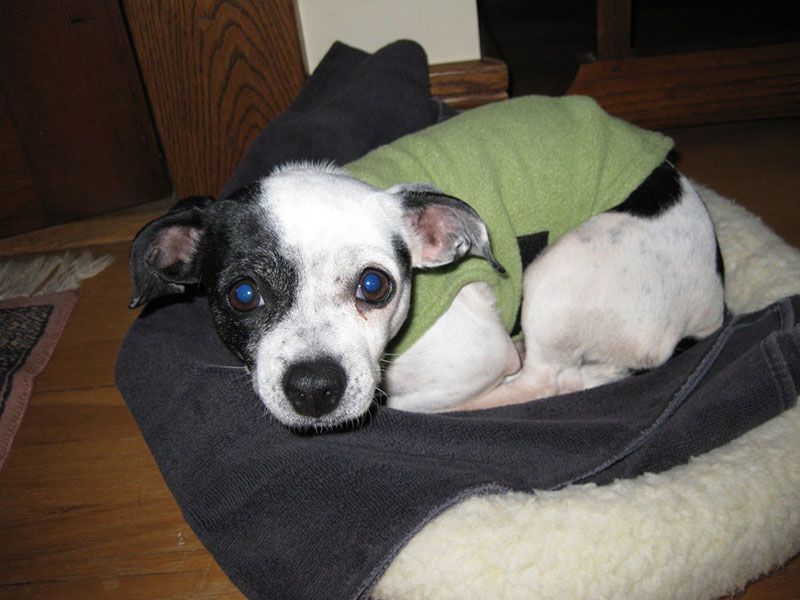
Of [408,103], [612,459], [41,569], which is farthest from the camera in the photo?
[408,103]

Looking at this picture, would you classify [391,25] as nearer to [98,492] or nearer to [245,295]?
[245,295]

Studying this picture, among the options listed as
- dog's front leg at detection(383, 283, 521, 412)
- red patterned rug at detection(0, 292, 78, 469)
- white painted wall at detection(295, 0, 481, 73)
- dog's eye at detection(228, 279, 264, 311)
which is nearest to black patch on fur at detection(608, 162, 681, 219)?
dog's front leg at detection(383, 283, 521, 412)

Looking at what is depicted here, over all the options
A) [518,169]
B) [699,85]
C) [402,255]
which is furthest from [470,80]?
[402,255]

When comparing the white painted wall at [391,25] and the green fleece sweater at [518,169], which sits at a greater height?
the white painted wall at [391,25]

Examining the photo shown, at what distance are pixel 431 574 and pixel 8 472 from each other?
1.76 m

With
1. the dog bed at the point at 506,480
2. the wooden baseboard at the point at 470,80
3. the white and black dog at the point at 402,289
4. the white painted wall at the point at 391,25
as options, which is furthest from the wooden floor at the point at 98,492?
the white painted wall at the point at 391,25

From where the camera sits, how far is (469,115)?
249cm

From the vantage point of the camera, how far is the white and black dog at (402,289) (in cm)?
176

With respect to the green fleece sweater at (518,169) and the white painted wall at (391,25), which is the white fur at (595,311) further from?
the white painted wall at (391,25)

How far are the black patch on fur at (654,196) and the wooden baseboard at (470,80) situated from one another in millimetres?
1780

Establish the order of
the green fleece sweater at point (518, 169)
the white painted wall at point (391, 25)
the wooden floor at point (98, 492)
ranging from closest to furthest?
the wooden floor at point (98, 492) < the green fleece sweater at point (518, 169) < the white painted wall at point (391, 25)

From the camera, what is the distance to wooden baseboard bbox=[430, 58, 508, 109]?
3889mm

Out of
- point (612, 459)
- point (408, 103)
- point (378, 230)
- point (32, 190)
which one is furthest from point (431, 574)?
point (32, 190)

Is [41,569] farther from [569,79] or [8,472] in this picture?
[569,79]
